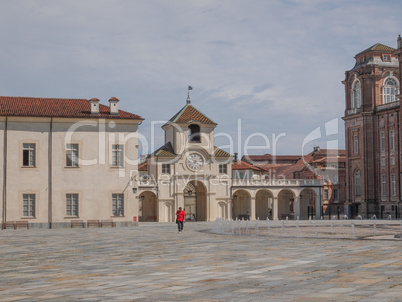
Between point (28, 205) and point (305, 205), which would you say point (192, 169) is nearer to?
point (305, 205)

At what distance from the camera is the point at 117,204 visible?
1784 inches

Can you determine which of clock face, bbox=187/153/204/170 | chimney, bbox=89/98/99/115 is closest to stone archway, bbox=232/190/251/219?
clock face, bbox=187/153/204/170

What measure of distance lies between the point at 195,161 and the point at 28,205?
26121 mm

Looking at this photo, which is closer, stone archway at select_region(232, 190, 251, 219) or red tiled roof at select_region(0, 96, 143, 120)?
red tiled roof at select_region(0, 96, 143, 120)

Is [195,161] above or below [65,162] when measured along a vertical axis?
above

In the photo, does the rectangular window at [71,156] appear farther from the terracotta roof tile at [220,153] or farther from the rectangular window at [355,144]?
the rectangular window at [355,144]

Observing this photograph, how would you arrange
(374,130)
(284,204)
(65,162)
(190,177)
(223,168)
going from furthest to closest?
(284,204) → (374,130) → (223,168) → (190,177) → (65,162)

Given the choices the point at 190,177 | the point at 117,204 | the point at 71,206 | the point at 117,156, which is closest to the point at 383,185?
the point at 190,177

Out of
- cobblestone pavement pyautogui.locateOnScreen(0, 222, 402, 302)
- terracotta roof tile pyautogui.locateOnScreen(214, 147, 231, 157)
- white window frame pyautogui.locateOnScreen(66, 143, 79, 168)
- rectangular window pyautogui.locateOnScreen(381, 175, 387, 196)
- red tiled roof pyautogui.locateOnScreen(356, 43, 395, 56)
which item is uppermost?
red tiled roof pyautogui.locateOnScreen(356, 43, 395, 56)

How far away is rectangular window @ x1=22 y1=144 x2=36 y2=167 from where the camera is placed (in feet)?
143

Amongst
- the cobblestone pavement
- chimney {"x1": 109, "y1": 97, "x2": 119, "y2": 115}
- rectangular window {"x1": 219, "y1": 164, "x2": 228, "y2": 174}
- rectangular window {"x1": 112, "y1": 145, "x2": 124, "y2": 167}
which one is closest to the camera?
the cobblestone pavement

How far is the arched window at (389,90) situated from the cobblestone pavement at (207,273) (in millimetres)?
54952

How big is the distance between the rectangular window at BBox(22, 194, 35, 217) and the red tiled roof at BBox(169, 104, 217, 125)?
25.5m

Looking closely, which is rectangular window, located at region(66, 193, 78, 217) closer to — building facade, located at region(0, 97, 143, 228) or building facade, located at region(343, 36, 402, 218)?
building facade, located at region(0, 97, 143, 228)
